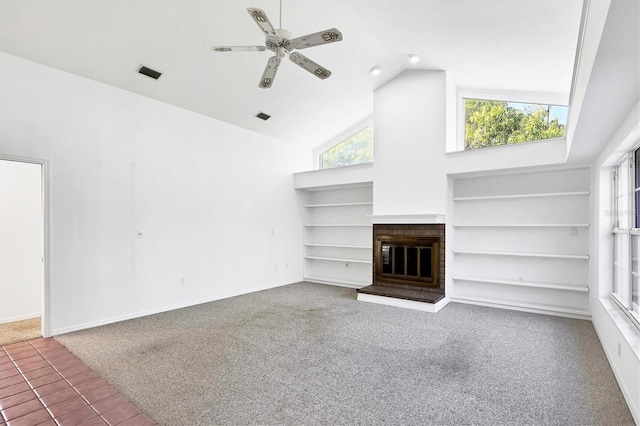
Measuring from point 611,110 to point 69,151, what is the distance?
568 cm

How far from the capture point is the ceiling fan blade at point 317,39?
8.85 feet

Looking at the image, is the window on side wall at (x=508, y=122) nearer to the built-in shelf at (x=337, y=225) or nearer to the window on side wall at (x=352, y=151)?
the window on side wall at (x=352, y=151)

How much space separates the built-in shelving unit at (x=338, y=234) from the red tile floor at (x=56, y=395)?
4898 mm

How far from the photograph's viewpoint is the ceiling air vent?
4.42m

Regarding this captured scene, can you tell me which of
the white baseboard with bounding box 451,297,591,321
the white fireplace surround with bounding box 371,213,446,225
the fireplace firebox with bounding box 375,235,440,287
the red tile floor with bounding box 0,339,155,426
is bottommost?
the white baseboard with bounding box 451,297,591,321

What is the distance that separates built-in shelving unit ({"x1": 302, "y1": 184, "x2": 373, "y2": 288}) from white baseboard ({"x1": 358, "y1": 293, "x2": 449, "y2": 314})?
1.25m

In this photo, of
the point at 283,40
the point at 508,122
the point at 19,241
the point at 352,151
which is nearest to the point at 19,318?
the point at 19,241

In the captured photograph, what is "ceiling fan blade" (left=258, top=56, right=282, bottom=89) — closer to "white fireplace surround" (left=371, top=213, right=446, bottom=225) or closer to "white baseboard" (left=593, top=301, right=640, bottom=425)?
"white fireplace surround" (left=371, top=213, right=446, bottom=225)

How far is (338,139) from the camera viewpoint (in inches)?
306

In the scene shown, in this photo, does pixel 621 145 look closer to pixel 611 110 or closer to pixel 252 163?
pixel 611 110

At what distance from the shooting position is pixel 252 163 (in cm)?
657

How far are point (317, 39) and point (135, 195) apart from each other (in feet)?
11.7

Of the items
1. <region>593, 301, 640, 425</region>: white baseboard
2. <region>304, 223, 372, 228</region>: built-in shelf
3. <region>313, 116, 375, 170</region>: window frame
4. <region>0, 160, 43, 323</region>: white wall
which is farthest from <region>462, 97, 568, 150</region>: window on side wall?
<region>0, 160, 43, 323</region>: white wall

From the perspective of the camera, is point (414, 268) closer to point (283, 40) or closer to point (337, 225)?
point (337, 225)
